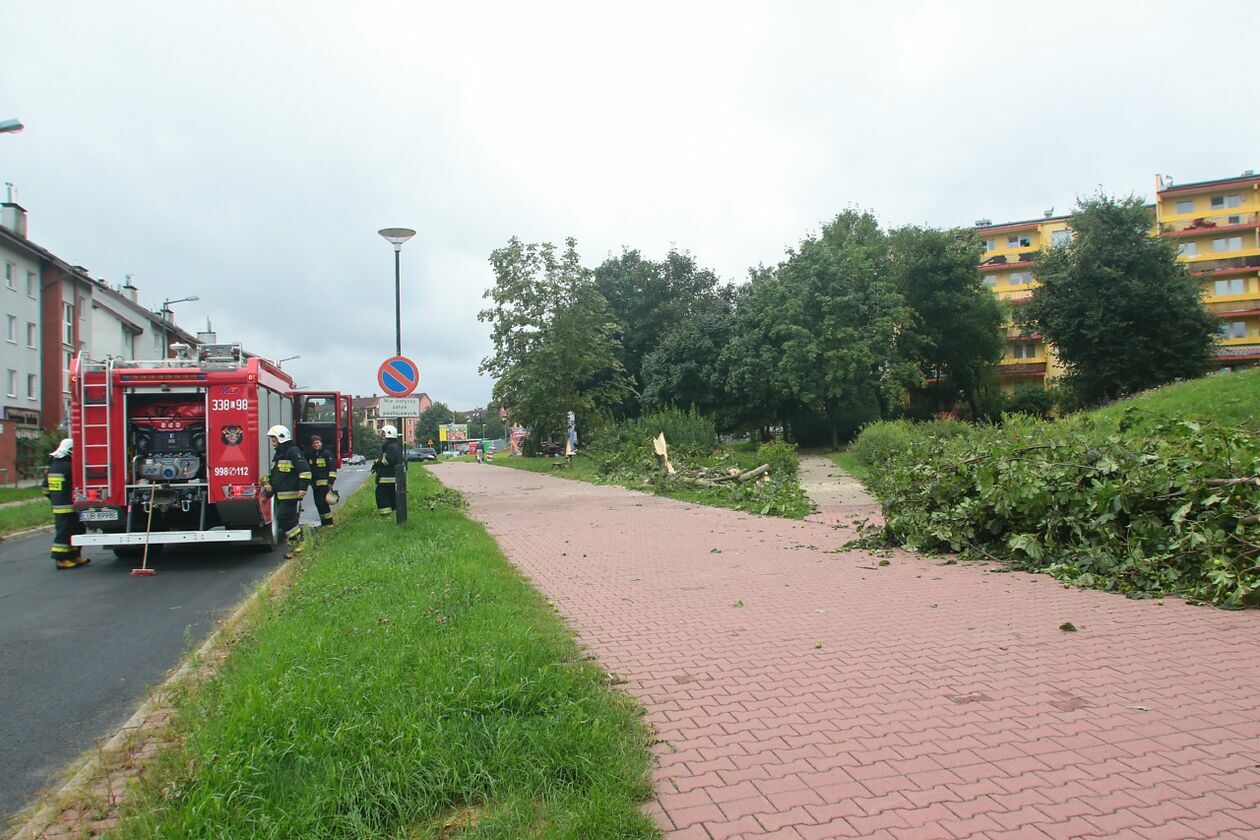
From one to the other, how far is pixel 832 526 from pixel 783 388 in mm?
26200

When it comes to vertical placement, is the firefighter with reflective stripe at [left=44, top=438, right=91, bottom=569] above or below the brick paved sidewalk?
above

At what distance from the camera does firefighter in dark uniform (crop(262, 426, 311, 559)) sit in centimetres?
1133

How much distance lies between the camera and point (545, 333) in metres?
29.9

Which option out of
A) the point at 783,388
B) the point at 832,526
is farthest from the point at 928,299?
the point at 832,526

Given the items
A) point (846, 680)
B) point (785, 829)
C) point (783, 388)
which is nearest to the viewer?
point (785, 829)

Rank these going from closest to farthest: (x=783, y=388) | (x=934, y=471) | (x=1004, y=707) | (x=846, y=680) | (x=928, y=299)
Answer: (x=1004, y=707), (x=846, y=680), (x=934, y=471), (x=783, y=388), (x=928, y=299)

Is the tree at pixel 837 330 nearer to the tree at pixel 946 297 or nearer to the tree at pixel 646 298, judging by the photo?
the tree at pixel 946 297

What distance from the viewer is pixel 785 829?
2980 millimetres

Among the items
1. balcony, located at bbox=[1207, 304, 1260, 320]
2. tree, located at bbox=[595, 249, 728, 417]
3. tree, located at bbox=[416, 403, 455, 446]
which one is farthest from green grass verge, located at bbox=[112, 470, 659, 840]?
tree, located at bbox=[416, 403, 455, 446]

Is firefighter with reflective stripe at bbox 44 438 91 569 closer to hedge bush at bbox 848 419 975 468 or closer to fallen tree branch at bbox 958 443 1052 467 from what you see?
fallen tree branch at bbox 958 443 1052 467

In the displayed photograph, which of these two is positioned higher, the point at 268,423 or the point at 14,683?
the point at 268,423

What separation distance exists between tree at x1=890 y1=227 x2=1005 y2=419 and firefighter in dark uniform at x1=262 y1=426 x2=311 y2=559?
36.0 m

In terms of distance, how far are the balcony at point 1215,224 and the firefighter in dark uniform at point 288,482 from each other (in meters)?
75.7

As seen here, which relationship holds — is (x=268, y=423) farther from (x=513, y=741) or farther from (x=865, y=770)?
(x=865, y=770)
